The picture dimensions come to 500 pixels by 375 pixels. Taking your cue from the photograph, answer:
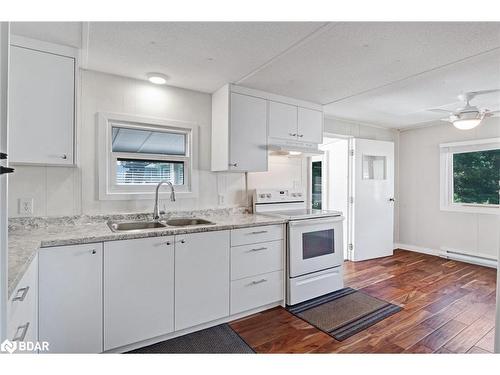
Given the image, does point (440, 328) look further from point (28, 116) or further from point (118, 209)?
point (28, 116)

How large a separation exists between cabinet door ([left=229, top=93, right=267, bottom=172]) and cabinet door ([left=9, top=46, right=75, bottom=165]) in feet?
4.52

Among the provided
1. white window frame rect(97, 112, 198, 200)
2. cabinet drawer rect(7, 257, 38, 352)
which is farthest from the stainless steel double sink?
cabinet drawer rect(7, 257, 38, 352)

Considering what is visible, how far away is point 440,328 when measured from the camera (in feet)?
7.48

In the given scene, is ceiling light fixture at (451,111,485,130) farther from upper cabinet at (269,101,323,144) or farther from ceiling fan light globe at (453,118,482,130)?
upper cabinet at (269,101,323,144)

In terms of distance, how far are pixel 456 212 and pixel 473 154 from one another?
945 mm

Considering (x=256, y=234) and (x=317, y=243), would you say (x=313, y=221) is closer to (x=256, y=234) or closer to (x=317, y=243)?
(x=317, y=243)

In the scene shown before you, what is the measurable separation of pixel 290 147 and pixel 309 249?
114cm

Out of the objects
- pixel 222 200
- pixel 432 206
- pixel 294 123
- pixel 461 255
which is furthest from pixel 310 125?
pixel 461 255

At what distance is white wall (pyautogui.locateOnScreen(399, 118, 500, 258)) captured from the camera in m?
3.95

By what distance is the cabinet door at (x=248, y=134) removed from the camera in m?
2.70

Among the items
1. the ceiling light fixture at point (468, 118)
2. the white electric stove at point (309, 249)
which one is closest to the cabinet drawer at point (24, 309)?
the white electric stove at point (309, 249)

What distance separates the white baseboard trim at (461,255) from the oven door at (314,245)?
251 centimetres

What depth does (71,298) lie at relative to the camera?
1686 millimetres

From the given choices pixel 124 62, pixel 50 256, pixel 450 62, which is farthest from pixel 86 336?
pixel 450 62
